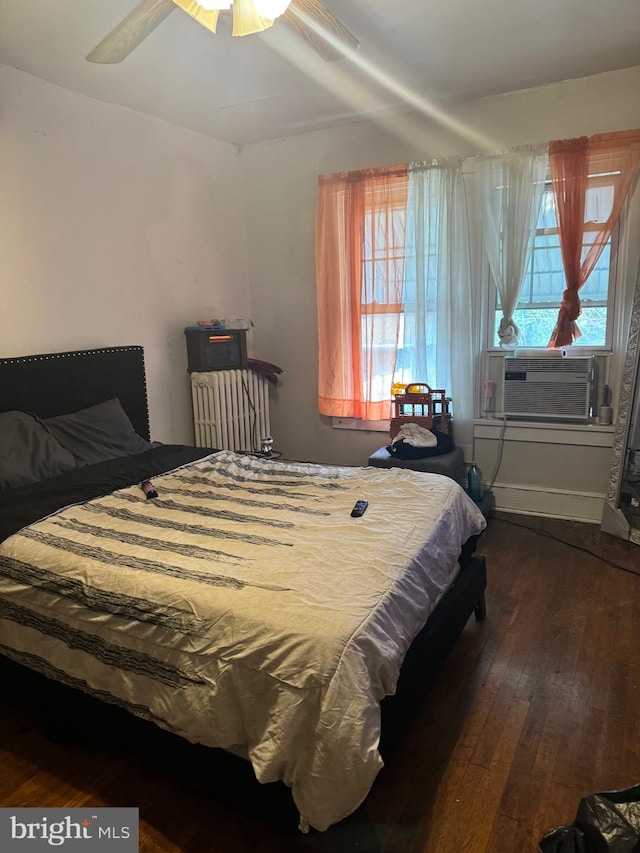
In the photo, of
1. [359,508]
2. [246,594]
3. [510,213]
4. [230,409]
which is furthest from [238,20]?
[230,409]

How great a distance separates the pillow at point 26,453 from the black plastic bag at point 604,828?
229 centimetres

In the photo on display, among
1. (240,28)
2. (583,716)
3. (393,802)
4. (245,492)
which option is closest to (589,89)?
(240,28)

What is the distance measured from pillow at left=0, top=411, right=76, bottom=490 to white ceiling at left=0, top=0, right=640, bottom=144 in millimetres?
1719

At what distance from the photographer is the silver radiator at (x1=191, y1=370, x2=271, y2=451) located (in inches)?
156

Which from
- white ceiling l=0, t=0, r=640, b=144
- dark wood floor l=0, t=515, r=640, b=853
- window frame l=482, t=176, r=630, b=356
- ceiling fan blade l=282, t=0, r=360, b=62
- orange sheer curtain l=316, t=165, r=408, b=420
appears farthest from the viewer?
orange sheer curtain l=316, t=165, r=408, b=420

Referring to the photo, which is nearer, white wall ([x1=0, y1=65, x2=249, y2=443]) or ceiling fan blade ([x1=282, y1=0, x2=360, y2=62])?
ceiling fan blade ([x1=282, y1=0, x2=360, y2=62])

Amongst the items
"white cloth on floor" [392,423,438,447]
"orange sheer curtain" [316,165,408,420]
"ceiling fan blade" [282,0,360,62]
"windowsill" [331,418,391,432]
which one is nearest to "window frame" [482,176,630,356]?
"orange sheer curtain" [316,165,408,420]

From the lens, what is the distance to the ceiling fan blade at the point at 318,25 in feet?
6.55

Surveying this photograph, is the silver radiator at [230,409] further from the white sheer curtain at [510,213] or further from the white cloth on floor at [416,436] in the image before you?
the white sheer curtain at [510,213]

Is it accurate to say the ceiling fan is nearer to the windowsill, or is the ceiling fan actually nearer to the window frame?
the window frame

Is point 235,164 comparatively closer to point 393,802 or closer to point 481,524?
point 481,524

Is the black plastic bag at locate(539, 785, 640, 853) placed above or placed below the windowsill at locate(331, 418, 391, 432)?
below

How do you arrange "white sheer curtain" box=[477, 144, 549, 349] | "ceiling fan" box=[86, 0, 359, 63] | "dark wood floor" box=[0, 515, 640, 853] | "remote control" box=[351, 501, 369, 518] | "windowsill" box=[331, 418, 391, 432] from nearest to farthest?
"dark wood floor" box=[0, 515, 640, 853]
"ceiling fan" box=[86, 0, 359, 63]
"remote control" box=[351, 501, 369, 518]
"white sheer curtain" box=[477, 144, 549, 349]
"windowsill" box=[331, 418, 391, 432]

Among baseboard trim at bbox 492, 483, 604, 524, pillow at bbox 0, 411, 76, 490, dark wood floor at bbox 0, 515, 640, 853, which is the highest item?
pillow at bbox 0, 411, 76, 490
